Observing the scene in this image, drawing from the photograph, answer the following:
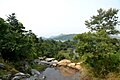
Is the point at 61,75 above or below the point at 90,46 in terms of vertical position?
below

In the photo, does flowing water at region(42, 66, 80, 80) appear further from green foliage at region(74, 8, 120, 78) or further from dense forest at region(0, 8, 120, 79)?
green foliage at region(74, 8, 120, 78)

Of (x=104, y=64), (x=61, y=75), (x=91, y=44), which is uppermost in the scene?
(x=91, y=44)

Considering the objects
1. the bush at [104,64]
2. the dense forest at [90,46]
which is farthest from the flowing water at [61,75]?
the bush at [104,64]

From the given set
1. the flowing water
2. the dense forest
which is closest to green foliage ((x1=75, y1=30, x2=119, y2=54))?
the dense forest

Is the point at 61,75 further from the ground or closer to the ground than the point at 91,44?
closer to the ground

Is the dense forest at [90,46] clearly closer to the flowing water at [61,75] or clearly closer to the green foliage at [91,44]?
the green foliage at [91,44]

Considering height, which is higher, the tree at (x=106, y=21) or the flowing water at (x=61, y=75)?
the tree at (x=106, y=21)

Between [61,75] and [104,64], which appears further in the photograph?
[61,75]

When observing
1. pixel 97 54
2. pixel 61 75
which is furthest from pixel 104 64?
pixel 61 75

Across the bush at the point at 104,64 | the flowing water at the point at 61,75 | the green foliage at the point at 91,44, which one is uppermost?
the green foliage at the point at 91,44

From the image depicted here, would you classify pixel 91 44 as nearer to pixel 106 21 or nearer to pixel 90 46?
pixel 90 46

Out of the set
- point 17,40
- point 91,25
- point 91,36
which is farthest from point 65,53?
point 91,36

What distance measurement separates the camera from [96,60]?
1255 cm

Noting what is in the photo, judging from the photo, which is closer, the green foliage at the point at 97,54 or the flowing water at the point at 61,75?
the green foliage at the point at 97,54
